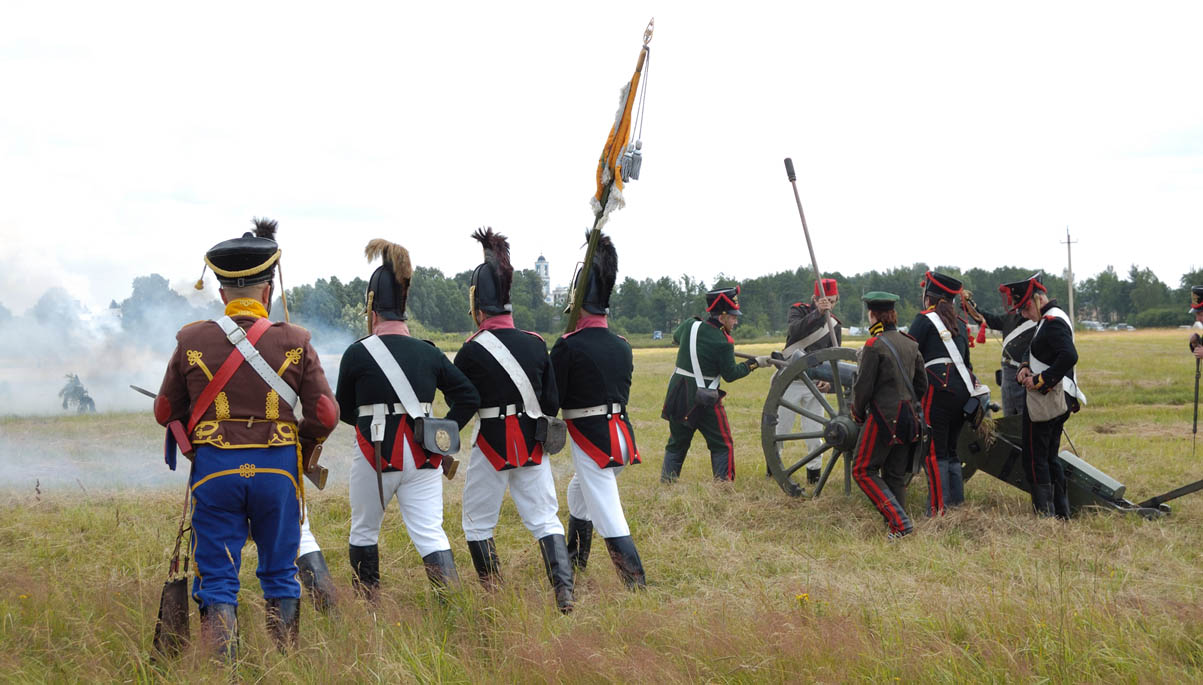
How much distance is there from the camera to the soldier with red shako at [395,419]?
4500 millimetres

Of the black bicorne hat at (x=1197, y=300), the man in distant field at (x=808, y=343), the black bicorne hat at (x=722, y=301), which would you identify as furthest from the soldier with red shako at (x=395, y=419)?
the black bicorne hat at (x=1197, y=300)

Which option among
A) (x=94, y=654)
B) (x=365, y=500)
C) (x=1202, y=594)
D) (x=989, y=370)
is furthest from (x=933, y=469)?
(x=989, y=370)

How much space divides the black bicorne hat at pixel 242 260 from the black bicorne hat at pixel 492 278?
1259 millimetres

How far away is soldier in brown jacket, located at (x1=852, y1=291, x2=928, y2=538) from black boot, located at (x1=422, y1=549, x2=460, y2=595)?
116 inches

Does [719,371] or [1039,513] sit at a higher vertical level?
[719,371]

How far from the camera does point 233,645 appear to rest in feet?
11.6

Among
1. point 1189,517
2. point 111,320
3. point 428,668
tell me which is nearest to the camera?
point 428,668

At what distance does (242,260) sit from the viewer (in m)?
3.77

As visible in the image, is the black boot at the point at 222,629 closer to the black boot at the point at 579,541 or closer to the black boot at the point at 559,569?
the black boot at the point at 559,569

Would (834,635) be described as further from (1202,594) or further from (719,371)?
(719,371)

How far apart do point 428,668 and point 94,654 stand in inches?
56.2

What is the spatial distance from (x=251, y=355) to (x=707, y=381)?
4.84m

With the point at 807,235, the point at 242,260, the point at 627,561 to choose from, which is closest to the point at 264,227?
the point at 242,260

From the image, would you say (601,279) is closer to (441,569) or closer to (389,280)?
(389,280)
